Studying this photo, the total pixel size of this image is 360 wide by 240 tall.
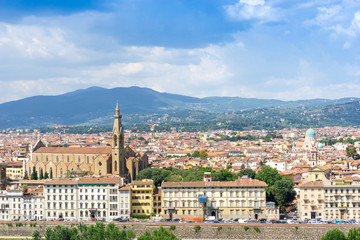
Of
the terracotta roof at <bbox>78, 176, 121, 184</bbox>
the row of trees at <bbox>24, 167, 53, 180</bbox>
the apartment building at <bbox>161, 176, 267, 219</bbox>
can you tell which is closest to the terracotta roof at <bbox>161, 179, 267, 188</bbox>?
the apartment building at <bbox>161, 176, 267, 219</bbox>

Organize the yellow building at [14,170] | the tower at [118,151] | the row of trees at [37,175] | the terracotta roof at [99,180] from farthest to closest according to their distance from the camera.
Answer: the yellow building at [14,170]
the tower at [118,151]
the row of trees at [37,175]
the terracotta roof at [99,180]

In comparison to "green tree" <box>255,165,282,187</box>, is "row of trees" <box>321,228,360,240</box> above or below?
below

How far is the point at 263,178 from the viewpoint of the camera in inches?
3169

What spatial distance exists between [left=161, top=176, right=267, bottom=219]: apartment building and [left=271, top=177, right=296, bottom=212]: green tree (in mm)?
3847

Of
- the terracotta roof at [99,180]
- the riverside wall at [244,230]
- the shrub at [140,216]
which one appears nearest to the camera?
the riverside wall at [244,230]

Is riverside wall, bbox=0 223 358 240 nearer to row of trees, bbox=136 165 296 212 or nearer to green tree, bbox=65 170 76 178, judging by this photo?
row of trees, bbox=136 165 296 212

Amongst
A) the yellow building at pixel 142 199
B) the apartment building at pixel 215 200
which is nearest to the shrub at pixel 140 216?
the yellow building at pixel 142 199

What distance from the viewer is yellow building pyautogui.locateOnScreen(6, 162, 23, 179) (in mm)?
99406

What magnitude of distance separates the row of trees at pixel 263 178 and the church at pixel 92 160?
411cm

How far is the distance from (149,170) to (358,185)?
106ft

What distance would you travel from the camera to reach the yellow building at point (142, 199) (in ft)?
225

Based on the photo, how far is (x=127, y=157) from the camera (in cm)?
9469

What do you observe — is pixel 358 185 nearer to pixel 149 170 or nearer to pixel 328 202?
pixel 328 202

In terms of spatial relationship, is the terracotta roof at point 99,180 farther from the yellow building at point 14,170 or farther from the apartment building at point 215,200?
the yellow building at point 14,170
